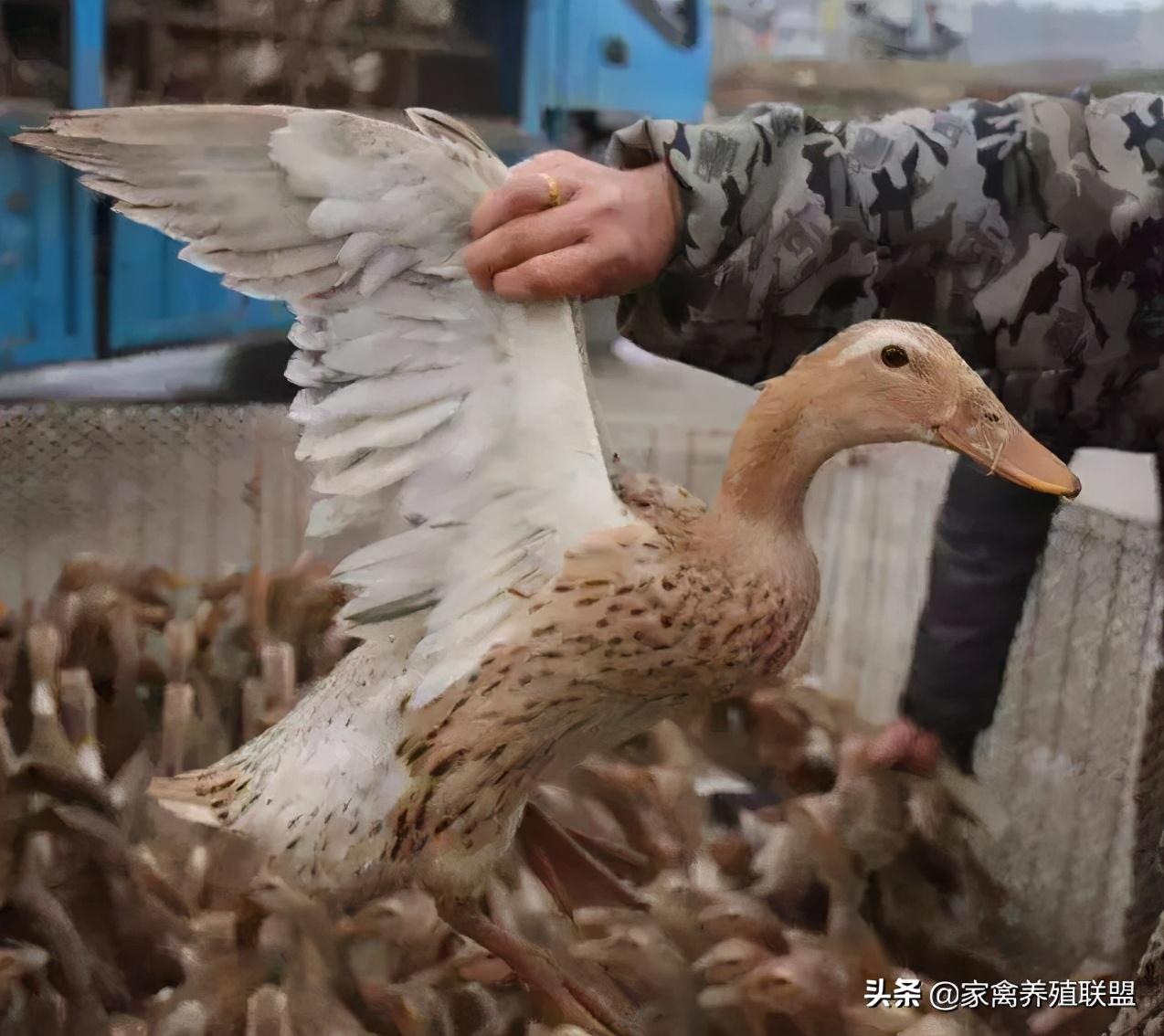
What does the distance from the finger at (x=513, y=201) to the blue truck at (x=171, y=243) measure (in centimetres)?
4

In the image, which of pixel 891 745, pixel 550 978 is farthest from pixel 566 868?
pixel 891 745

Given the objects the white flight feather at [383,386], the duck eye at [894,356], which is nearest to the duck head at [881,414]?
the duck eye at [894,356]

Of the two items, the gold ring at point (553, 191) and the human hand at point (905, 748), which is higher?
the gold ring at point (553, 191)

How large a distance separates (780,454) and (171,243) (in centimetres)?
38

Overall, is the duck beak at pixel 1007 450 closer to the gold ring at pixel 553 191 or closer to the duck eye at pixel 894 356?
the duck eye at pixel 894 356

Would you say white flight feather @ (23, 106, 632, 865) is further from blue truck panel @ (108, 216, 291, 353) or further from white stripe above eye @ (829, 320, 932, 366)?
white stripe above eye @ (829, 320, 932, 366)

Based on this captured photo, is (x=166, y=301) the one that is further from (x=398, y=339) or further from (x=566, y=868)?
(x=566, y=868)

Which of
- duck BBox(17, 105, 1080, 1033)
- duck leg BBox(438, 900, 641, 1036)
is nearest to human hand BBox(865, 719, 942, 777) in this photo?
duck BBox(17, 105, 1080, 1033)

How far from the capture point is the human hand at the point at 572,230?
573 mm

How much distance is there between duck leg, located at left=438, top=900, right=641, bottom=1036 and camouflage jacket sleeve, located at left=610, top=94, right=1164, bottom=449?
0.38 m

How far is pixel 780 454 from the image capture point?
607 mm

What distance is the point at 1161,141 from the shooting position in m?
0.63

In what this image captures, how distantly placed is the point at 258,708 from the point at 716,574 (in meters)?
0.30


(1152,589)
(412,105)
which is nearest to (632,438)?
(412,105)
